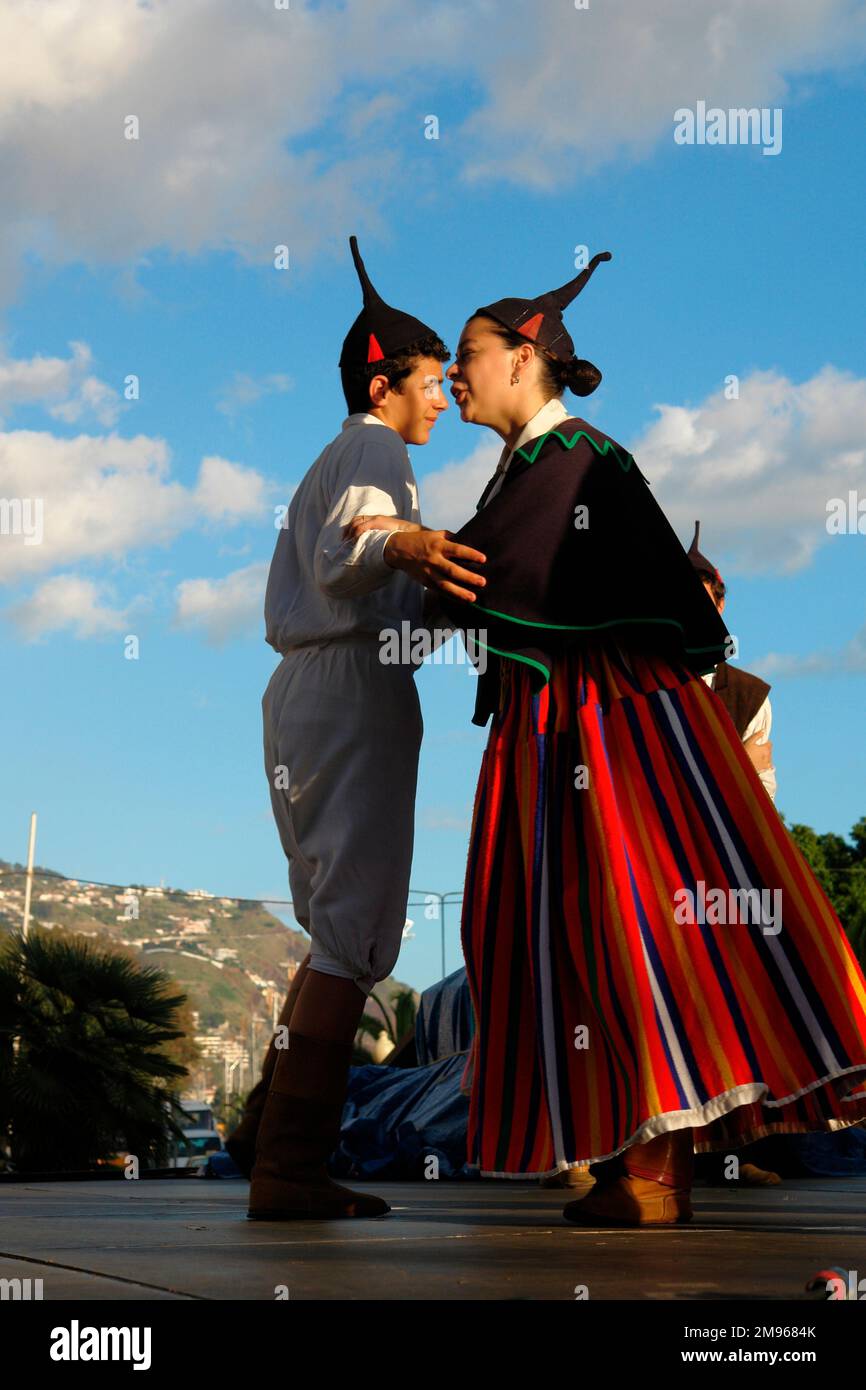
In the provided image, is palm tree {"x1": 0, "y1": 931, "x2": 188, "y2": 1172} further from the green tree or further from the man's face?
the green tree

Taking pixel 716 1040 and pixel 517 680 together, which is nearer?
pixel 716 1040

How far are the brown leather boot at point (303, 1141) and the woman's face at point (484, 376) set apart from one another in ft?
5.19

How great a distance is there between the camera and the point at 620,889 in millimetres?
3238

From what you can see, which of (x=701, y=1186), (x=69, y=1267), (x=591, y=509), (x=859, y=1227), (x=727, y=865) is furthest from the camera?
(x=701, y=1186)

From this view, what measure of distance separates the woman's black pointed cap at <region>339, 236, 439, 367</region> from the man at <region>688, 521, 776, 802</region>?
2124 mm

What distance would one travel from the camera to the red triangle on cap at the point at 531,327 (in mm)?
3846

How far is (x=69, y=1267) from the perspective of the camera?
2.21 metres

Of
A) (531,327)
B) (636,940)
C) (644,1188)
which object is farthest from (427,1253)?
(531,327)

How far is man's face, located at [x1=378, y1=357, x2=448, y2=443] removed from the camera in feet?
13.3

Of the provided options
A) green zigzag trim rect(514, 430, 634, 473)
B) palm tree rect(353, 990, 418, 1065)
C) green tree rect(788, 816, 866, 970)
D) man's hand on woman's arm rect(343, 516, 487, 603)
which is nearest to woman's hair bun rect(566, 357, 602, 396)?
green zigzag trim rect(514, 430, 634, 473)

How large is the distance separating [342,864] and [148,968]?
8.63 m

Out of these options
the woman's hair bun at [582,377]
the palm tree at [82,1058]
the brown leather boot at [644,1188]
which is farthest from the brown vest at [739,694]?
the palm tree at [82,1058]
